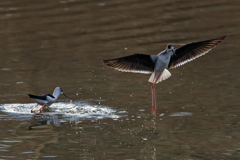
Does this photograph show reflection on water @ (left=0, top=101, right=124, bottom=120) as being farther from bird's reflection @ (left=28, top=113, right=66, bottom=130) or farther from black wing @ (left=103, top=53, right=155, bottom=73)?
black wing @ (left=103, top=53, right=155, bottom=73)

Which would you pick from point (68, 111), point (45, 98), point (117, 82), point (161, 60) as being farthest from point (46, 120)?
point (117, 82)

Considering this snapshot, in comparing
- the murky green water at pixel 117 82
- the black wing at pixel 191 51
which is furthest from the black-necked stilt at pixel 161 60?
the murky green water at pixel 117 82

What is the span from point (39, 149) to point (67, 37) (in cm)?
983

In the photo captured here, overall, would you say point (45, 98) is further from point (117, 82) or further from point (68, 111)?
point (117, 82)

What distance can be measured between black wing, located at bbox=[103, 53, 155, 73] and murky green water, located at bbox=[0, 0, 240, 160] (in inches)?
25.3

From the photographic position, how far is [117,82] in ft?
A: 37.1

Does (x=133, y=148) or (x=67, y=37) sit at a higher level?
(x=67, y=37)

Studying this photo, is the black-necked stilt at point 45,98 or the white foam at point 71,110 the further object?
the black-necked stilt at point 45,98

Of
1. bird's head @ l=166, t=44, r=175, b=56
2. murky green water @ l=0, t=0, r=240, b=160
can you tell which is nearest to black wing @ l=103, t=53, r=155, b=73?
bird's head @ l=166, t=44, r=175, b=56

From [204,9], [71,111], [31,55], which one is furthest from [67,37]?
[71,111]

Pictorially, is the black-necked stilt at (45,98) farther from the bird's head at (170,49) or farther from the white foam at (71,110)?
the bird's head at (170,49)

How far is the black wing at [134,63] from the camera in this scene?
959 cm

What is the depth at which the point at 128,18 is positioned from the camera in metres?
18.7

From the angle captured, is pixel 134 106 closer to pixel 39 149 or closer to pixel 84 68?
pixel 39 149
